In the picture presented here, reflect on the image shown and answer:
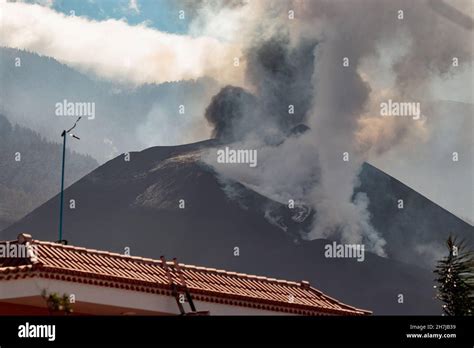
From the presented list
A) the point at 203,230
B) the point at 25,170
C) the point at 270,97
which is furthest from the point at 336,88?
the point at 25,170

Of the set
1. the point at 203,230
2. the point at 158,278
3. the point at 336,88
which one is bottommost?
the point at 158,278

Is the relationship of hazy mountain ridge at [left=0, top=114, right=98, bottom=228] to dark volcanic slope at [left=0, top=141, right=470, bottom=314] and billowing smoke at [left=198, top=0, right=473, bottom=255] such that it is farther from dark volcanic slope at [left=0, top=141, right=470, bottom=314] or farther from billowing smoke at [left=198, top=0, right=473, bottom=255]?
billowing smoke at [left=198, top=0, right=473, bottom=255]

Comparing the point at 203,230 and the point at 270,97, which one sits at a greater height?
the point at 270,97

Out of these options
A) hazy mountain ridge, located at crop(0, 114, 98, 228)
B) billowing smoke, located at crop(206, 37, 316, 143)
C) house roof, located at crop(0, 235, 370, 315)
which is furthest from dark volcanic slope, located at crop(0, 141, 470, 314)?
house roof, located at crop(0, 235, 370, 315)

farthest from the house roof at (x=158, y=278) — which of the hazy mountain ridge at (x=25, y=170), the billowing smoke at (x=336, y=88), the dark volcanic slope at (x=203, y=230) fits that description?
the dark volcanic slope at (x=203, y=230)

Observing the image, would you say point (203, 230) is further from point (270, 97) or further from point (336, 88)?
point (336, 88)
